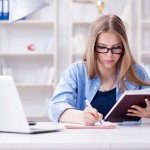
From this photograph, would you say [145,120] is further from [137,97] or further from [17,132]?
[17,132]

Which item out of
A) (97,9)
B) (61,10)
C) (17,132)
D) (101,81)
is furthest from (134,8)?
(17,132)

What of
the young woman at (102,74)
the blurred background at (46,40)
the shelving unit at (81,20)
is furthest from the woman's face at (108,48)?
the blurred background at (46,40)

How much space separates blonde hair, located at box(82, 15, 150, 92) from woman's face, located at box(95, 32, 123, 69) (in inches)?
1.0

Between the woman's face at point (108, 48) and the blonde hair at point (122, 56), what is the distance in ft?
0.08

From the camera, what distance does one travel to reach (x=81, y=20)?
4.86 meters

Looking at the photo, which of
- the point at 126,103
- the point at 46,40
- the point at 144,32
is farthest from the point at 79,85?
the point at 144,32

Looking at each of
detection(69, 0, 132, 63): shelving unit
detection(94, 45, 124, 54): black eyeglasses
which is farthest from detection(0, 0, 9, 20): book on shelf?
detection(94, 45, 124, 54): black eyeglasses

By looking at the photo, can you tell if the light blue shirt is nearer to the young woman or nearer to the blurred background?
the young woman

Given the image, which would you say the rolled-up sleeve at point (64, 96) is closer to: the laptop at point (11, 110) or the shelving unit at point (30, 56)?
the laptop at point (11, 110)

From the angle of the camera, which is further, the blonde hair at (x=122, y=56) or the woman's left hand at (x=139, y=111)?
the blonde hair at (x=122, y=56)

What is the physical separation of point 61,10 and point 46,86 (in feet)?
3.09

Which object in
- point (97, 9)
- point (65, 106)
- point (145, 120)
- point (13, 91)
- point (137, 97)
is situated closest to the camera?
point (13, 91)

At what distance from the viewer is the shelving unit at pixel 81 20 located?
4.75 metres

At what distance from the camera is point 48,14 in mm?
4992
